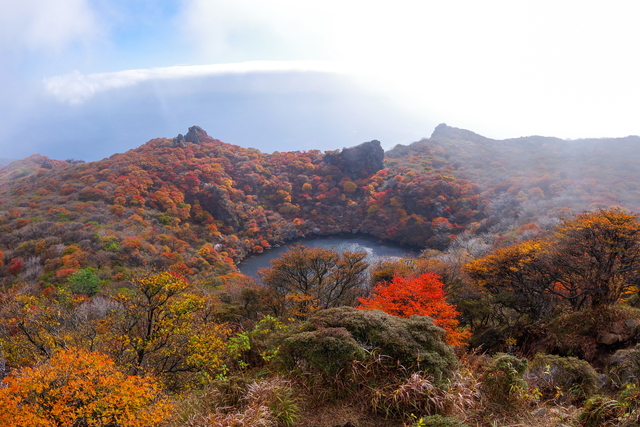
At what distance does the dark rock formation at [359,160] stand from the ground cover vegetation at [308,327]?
39.6 meters

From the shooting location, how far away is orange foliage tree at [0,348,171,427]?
4.23 m

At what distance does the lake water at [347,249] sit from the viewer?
49.3m

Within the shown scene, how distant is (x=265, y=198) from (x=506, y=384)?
71.2 m

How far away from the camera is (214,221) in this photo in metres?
57.6

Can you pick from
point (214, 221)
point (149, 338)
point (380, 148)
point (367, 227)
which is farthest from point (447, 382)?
point (380, 148)

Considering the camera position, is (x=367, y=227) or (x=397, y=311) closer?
(x=397, y=311)

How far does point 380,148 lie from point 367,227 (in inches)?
1208

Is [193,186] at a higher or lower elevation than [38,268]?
higher

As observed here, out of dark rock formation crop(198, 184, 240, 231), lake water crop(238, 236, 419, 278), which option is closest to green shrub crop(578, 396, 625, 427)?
lake water crop(238, 236, 419, 278)

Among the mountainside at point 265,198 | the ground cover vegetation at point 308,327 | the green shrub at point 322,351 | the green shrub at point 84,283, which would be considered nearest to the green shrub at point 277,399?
the ground cover vegetation at point 308,327

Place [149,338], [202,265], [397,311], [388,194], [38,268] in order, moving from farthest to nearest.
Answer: [388,194], [202,265], [38,268], [397,311], [149,338]

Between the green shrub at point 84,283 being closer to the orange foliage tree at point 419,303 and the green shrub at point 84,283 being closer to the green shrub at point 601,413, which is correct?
the orange foliage tree at point 419,303

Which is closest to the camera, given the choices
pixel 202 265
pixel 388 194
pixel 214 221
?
pixel 202 265

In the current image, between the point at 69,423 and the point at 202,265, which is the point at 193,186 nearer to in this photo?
the point at 202,265
